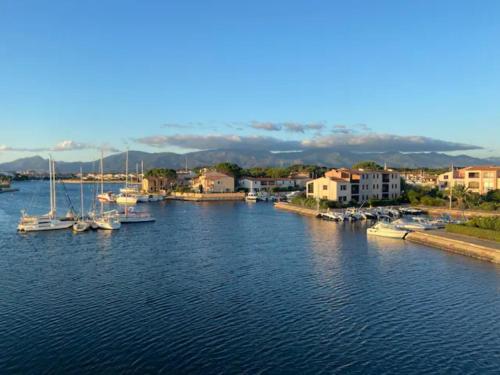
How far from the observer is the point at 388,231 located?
126 feet

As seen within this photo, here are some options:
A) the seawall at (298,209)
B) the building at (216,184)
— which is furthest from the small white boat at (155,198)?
the seawall at (298,209)

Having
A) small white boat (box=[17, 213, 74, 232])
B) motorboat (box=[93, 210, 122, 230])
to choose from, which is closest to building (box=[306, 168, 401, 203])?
motorboat (box=[93, 210, 122, 230])

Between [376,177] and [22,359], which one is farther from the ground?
[376,177]

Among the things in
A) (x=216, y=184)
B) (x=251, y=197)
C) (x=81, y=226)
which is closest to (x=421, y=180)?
(x=251, y=197)

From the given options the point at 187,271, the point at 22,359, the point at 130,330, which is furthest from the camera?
the point at 187,271

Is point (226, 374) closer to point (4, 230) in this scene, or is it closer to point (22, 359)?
point (22, 359)

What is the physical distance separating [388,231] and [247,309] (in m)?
22.8

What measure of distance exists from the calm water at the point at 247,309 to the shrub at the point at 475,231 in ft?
13.3

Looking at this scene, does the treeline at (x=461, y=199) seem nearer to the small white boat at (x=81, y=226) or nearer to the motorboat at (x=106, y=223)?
the motorboat at (x=106, y=223)

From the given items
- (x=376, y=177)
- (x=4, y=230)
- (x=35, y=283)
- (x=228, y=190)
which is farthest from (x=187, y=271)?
(x=228, y=190)

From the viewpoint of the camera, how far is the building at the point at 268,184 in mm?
94250

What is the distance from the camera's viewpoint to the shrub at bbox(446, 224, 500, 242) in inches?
1231

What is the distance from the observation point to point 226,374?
13320mm

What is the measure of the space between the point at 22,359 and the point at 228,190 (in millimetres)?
78450
